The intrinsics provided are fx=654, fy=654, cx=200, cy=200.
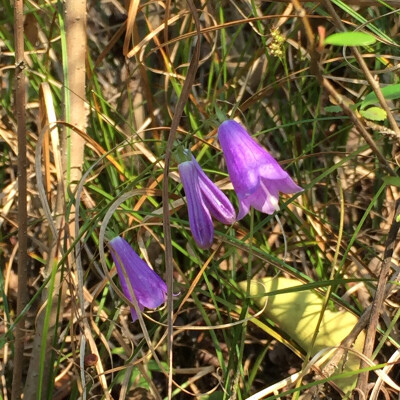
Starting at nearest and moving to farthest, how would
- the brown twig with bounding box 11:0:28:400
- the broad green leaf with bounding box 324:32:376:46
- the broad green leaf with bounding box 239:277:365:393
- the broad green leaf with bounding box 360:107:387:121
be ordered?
the broad green leaf with bounding box 324:32:376:46 < the broad green leaf with bounding box 360:107:387:121 < the brown twig with bounding box 11:0:28:400 < the broad green leaf with bounding box 239:277:365:393

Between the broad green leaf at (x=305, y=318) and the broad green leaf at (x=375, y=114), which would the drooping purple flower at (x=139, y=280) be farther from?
the broad green leaf at (x=375, y=114)

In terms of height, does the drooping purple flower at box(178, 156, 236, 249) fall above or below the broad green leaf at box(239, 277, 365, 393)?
above

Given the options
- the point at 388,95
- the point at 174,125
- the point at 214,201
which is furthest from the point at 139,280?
the point at 388,95

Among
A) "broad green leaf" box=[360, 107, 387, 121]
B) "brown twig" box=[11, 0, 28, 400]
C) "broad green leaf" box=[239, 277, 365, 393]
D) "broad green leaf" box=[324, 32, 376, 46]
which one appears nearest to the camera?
"broad green leaf" box=[324, 32, 376, 46]

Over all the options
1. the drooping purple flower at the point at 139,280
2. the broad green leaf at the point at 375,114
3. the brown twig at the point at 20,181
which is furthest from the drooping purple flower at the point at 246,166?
the brown twig at the point at 20,181

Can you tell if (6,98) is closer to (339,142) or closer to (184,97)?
(339,142)

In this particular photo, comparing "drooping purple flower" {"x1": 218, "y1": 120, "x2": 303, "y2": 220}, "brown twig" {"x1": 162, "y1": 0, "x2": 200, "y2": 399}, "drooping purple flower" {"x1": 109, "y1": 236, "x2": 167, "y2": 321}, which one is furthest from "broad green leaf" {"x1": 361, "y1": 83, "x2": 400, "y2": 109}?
"drooping purple flower" {"x1": 109, "y1": 236, "x2": 167, "y2": 321}

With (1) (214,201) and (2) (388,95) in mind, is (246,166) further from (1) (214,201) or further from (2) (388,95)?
(2) (388,95)

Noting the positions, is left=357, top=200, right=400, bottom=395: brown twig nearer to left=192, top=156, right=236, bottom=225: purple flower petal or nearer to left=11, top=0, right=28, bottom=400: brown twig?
left=192, top=156, right=236, bottom=225: purple flower petal
